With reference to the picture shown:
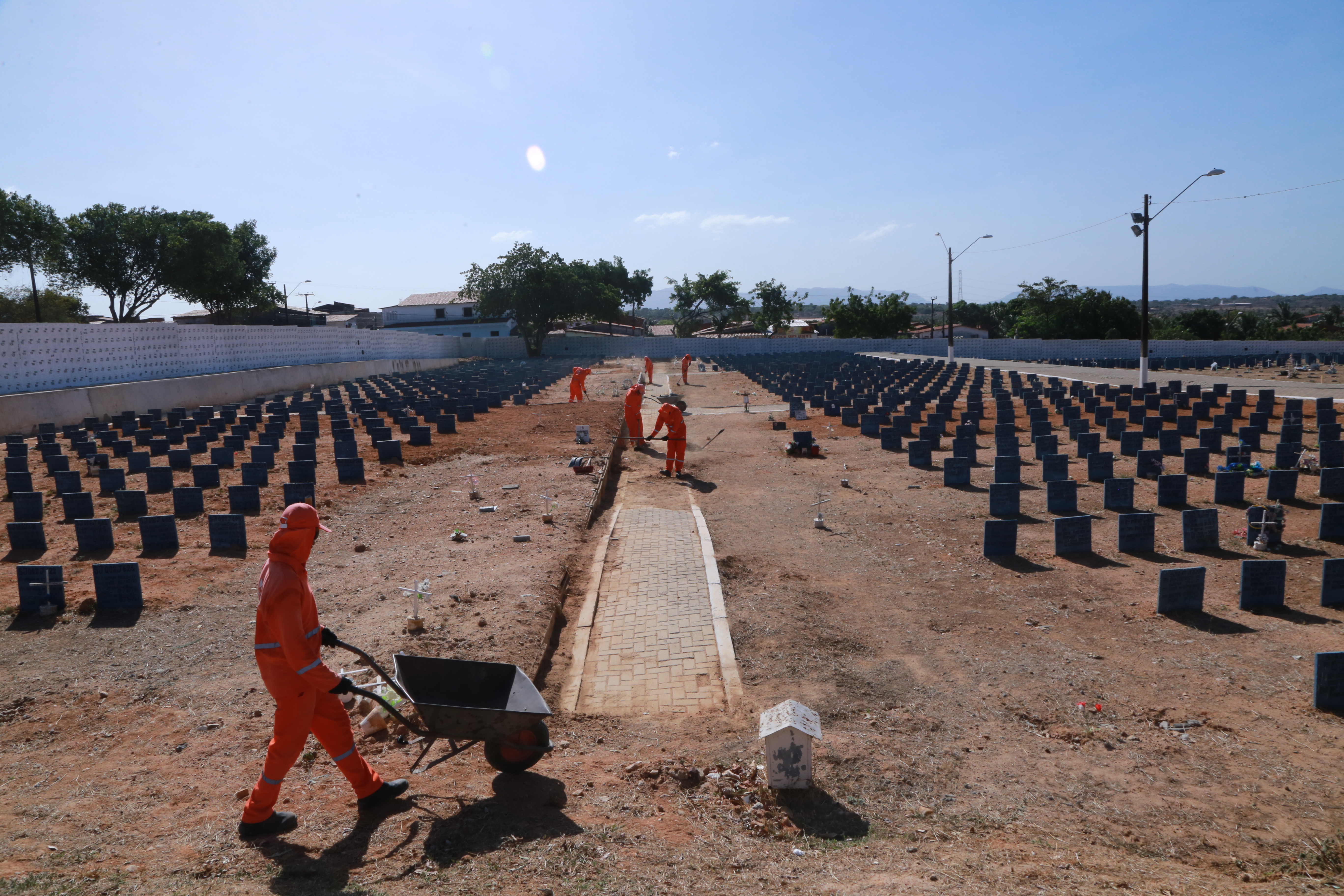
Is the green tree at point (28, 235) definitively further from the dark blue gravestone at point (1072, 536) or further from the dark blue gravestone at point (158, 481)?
the dark blue gravestone at point (1072, 536)

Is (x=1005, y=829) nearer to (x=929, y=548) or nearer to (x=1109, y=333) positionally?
(x=929, y=548)

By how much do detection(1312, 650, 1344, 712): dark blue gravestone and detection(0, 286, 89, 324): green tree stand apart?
50566 millimetres

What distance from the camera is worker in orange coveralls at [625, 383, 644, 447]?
63.1ft

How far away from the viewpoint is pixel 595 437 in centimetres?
2091

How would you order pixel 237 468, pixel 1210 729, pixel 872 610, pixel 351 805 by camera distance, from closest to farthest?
pixel 351 805
pixel 1210 729
pixel 872 610
pixel 237 468

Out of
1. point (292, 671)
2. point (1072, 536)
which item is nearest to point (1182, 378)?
point (1072, 536)

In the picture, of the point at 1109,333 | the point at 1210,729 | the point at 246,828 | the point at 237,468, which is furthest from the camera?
the point at 1109,333

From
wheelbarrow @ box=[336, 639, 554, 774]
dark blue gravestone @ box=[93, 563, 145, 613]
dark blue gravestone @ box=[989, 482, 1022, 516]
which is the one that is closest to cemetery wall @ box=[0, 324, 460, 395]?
dark blue gravestone @ box=[93, 563, 145, 613]

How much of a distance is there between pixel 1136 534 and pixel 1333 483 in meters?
5.40

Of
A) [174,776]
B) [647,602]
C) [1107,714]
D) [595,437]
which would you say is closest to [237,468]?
[595,437]

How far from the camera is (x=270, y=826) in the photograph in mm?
4328

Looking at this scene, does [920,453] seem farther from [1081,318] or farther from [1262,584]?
[1081,318]

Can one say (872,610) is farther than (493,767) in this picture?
Yes

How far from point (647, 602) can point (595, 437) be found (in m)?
12.3
